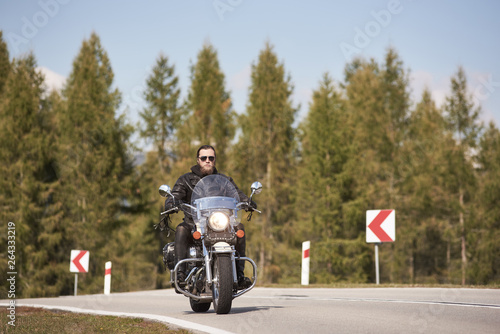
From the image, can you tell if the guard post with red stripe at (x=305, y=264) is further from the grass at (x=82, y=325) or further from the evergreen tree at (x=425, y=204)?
the evergreen tree at (x=425, y=204)

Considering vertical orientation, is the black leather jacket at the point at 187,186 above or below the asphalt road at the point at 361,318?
above

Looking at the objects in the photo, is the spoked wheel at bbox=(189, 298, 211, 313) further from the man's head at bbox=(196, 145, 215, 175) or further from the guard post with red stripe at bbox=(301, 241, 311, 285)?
the guard post with red stripe at bbox=(301, 241, 311, 285)

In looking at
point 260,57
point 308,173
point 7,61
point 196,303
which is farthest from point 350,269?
point 196,303

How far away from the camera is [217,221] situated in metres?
7.63

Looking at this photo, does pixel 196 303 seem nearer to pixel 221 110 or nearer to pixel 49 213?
pixel 49 213

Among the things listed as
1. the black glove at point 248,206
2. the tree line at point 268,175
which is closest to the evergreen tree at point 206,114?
the tree line at point 268,175

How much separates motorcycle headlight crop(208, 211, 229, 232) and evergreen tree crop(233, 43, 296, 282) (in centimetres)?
3069

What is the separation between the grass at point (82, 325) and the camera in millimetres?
7332

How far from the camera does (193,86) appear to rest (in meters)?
42.2

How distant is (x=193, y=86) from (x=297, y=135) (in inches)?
312

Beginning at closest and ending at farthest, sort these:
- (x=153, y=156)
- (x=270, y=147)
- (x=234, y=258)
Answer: (x=234, y=258) < (x=270, y=147) < (x=153, y=156)

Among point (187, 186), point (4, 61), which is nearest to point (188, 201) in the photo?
point (187, 186)

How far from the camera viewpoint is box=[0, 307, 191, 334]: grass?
7.33m

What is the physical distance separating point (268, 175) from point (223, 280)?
32.2m
